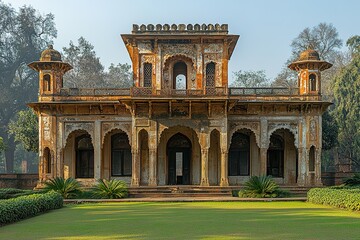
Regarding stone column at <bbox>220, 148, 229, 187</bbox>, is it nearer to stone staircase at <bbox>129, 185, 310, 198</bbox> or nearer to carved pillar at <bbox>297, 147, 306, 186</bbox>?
stone staircase at <bbox>129, 185, 310, 198</bbox>

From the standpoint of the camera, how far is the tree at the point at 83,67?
60625 mm

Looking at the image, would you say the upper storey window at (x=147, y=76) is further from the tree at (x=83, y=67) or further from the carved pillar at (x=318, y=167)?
the tree at (x=83, y=67)

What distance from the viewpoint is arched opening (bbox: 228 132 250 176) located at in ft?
90.9

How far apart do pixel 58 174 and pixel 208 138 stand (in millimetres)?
7973

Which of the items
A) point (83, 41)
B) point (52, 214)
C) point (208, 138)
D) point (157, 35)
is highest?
point (83, 41)

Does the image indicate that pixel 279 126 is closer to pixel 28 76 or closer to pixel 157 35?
pixel 157 35

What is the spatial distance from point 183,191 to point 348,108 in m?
19.6

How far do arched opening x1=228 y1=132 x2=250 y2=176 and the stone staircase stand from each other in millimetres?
2823

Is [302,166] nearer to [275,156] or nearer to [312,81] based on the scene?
[275,156]

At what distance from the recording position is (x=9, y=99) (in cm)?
5322

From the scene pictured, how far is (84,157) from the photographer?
91.4ft

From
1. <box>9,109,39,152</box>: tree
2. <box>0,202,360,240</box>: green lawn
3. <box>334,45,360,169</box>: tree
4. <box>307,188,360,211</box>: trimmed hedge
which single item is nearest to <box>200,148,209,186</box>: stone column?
<box>307,188,360,211</box>: trimmed hedge

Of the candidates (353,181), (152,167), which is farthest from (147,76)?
(353,181)

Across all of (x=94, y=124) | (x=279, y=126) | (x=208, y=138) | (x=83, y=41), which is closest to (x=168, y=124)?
(x=208, y=138)
